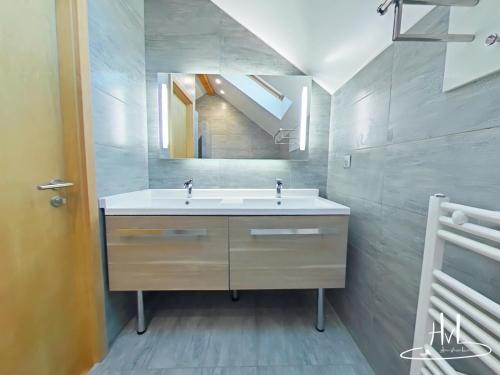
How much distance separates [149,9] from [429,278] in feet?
7.55

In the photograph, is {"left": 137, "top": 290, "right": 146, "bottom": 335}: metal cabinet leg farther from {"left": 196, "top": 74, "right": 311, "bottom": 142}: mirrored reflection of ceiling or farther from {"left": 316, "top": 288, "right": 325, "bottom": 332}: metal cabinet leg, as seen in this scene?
{"left": 196, "top": 74, "right": 311, "bottom": 142}: mirrored reflection of ceiling

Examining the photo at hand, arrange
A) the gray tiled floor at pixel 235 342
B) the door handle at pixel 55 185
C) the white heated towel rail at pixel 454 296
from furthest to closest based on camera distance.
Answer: the gray tiled floor at pixel 235 342
the door handle at pixel 55 185
the white heated towel rail at pixel 454 296

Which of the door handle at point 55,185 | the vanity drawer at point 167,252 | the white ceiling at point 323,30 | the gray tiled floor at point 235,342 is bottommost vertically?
the gray tiled floor at point 235,342

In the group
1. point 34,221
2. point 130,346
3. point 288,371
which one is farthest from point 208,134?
point 288,371

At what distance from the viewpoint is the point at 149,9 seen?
1654 mm

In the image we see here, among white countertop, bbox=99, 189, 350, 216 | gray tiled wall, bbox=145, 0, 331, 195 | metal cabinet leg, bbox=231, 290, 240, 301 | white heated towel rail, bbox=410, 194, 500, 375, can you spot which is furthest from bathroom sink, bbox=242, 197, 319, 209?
white heated towel rail, bbox=410, 194, 500, 375

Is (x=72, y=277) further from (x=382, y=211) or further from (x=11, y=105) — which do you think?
(x=382, y=211)

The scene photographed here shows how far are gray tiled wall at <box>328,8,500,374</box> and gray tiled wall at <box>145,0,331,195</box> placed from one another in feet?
1.10

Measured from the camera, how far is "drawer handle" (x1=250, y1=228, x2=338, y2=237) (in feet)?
4.03

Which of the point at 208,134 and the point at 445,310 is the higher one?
the point at 208,134

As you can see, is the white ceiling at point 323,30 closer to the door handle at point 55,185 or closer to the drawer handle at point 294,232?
the drawer handle at point 294,232

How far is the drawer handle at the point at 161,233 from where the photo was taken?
120 centimetres

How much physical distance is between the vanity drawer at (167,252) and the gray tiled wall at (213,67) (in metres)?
0.63

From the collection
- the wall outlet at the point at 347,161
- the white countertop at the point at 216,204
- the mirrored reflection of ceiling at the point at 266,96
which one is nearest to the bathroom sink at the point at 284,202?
the white countertop at the point at 216,204
